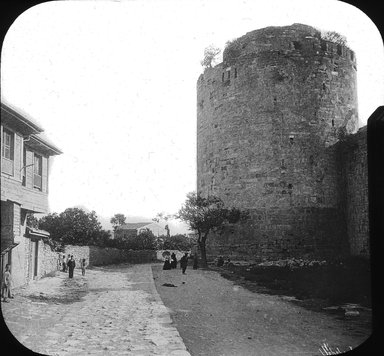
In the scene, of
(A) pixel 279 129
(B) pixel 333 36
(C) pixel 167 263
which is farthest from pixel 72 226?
(A) pixel 279 129

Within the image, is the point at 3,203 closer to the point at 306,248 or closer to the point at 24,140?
the point at 24,140

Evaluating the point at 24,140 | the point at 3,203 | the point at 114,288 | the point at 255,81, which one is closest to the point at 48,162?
the point at 24,140

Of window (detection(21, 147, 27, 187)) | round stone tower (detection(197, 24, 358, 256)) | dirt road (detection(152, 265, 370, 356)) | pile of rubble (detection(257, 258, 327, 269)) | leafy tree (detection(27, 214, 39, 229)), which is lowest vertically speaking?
dirt road (detection(152, 265, 370, 356))

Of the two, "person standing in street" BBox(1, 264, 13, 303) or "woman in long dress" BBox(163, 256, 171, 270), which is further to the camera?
"woman in long dress" BBox(163, 256, 171, 270)

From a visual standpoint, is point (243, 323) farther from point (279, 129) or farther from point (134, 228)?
point (279, 129)

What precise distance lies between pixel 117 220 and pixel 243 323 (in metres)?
1.98

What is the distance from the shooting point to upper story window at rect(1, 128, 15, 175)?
427cm

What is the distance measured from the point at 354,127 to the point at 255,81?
327 cm

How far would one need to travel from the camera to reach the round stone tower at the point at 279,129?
1262 centimetres

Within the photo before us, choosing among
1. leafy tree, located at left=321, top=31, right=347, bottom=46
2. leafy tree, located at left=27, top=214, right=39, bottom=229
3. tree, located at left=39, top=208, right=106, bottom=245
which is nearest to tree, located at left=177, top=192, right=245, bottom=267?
tree, located at left=39, top=208, right=106, bottom=245

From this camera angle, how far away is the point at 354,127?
13312 mm

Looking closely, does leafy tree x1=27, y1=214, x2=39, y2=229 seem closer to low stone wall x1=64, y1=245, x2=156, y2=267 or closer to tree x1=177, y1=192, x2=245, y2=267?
low stone wall x1=64, y1=245, x2=156, y2=267

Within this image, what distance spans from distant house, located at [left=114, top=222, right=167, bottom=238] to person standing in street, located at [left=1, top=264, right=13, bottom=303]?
4.56 feet

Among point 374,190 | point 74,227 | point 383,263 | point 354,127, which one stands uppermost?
point 354,127
